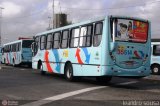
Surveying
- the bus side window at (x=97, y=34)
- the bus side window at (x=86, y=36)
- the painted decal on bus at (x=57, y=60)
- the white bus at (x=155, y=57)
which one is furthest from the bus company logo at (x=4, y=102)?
the white bus at (x=155, y=57)

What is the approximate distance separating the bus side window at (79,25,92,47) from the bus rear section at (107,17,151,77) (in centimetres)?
155

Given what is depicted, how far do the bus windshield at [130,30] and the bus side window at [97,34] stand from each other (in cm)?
70

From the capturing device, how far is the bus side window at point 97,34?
1747cm

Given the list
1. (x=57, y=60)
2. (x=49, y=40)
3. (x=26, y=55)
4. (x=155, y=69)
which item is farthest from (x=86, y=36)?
(x=26, y=55)

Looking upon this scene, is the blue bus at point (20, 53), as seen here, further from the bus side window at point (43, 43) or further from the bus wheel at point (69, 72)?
the bus wheel at point (69, 72)

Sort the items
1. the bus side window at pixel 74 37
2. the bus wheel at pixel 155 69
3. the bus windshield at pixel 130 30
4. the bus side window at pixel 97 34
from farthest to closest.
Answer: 1. the bus wheel at pixel 155 69
2. the bus side window at pixel 74 37
3. the bus side window at pixel 97 34
4. the bus windshield at pixel 130 30

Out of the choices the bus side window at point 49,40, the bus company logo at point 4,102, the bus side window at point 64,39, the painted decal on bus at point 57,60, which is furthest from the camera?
the bus side window at point 49,40

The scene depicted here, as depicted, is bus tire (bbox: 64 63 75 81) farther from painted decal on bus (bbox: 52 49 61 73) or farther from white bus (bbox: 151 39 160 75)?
white bus (bbox: 151 39 160 75)

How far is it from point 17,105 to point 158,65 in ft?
70.5

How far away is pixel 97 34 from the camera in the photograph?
17734 millimetres

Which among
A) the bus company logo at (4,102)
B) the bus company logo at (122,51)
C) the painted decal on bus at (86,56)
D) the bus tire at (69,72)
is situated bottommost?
the bus company logo at (4,102)

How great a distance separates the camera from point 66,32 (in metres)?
21.2

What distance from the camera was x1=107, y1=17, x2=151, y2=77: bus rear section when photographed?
17.1 m

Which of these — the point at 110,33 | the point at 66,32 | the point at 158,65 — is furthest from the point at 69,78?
the point at 158,65
